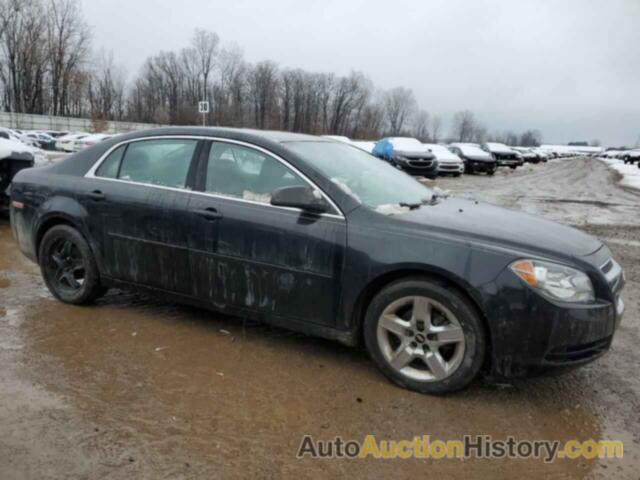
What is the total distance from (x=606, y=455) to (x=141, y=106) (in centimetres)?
8718

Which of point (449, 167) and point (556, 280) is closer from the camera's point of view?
point (556, 280)

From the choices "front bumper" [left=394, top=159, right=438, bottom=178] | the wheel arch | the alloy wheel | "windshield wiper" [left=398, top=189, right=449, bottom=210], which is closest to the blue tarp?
"front bumper" [left=394, top=159, right=438, bottom=178]

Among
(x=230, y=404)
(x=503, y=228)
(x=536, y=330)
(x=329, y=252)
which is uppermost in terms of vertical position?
(x=503, y=228)

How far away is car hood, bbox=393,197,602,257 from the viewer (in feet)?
9.98

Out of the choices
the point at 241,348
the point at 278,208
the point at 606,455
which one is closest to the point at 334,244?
the point at 278,208

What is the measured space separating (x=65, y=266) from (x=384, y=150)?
19319 mm

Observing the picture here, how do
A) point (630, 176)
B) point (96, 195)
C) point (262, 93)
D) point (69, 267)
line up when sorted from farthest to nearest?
point (262, 93) < point (630, 176) < point (69, 267) < point (96, 195)

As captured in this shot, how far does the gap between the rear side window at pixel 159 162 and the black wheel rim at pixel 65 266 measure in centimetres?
85

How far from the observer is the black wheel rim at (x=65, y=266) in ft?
14.6

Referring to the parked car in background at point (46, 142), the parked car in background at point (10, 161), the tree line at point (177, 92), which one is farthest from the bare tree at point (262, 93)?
the parked car in background at point (10, 161)

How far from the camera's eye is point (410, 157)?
21250 millimetres

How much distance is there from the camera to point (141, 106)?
81.3 m

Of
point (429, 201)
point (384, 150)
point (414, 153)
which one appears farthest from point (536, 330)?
point (384, 150)

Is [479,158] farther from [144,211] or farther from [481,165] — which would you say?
[144,211]
